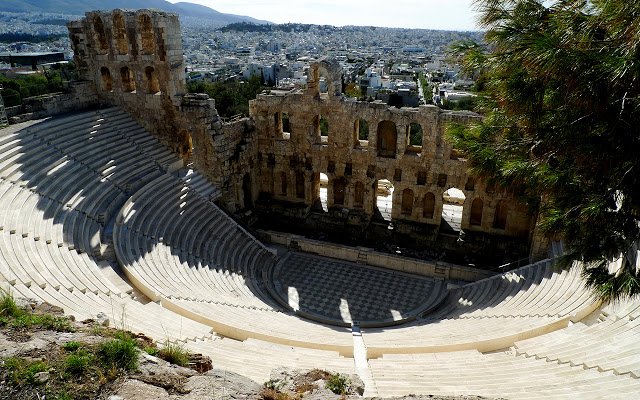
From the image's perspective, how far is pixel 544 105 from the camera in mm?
9883

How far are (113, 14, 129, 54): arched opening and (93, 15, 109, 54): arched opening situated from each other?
2.02 feet

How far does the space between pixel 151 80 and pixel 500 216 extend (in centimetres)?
1992

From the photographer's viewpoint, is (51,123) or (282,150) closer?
(51,123)

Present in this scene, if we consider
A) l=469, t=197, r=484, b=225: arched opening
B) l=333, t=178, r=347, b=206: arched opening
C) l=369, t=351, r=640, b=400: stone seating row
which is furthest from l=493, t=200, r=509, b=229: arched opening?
l=369, t=351, r=640, b=400: stone seating row

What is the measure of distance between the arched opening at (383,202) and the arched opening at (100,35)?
16578 millimetres

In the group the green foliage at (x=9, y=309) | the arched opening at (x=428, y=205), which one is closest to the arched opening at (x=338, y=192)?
the arched opening at (x=428, y=205)

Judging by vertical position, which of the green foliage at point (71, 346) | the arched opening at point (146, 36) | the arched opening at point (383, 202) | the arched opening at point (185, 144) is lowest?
the arched opening at point (383, 202)

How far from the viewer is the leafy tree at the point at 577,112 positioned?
7.91 meters

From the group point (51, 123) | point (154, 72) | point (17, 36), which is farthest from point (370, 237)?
point (17, 36)

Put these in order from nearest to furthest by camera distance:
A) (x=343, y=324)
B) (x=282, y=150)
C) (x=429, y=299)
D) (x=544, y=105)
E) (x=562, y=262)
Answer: (x=562, y=262) < (x=544, y=105) < (x=343, y=324) < (x=429, y=299) < (x=282, y=150)

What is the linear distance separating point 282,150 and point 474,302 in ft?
43.1

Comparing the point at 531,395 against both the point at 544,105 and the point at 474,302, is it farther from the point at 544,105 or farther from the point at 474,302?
the point at 474,302

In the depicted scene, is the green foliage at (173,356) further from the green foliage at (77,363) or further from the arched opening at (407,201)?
the arched opening at (407,201)

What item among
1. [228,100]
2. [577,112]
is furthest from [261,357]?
[228,100]
